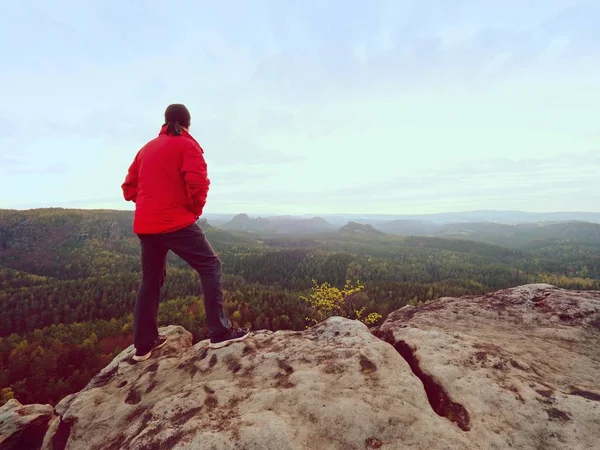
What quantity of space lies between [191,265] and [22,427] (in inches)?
237

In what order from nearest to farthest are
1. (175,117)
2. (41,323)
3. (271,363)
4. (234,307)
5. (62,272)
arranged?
(271,363)
(175,117)
(234,307)
(41,323)
(62,272)

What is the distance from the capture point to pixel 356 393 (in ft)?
18.4

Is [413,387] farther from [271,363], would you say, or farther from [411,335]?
[271,363]

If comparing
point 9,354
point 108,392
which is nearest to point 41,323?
point 9,354

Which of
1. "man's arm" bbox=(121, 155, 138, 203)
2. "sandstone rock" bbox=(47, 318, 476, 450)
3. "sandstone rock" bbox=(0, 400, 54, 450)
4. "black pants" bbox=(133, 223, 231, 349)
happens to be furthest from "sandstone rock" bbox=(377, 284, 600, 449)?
"sandstone rock" bbox=(0, 400, 54, 450)

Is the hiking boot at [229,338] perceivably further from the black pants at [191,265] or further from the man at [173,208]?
the black pants at [191,265]

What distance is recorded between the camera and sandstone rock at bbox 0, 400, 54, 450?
7273mm

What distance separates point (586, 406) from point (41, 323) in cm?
10277

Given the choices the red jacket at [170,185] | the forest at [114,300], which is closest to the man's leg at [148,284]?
the red jacket at [170,185]

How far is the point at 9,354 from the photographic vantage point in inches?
1708

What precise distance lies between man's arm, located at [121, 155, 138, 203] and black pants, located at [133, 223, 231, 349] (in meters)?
1.53

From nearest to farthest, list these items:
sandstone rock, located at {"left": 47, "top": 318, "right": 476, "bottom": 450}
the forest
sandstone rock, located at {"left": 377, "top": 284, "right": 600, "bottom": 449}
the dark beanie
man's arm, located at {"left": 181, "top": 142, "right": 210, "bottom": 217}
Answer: sandstone rock, located at {"left": 47, "top": 318, "right": 476, "bottom": 450}, sandstone rock, located at {"left": 377, "top": 284, "right": 600, "bottom": 449}, man's arm, located at {"left": 181, "top": 142, "right": 210, "bottom": 217}, the dark beanie, the forest

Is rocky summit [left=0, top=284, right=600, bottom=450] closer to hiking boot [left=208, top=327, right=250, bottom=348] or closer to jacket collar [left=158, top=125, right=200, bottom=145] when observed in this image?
hiking boot [left=208, top=327, right=250, bottom=348]

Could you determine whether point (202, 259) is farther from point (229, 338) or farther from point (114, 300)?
point (114, 300)
